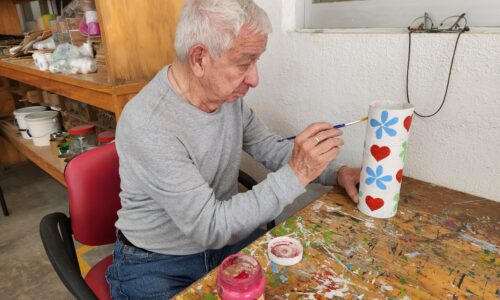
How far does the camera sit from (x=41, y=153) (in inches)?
84.4

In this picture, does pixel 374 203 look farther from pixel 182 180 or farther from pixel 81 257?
pixel 81 257

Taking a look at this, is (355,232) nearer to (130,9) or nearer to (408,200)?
(408,200)

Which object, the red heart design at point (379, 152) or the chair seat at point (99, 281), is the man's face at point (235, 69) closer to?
the red heart design at point (379, 152)

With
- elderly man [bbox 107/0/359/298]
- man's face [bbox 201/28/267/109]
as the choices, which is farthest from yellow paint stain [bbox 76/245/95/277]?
man's face [bbox 201/28/267/109]

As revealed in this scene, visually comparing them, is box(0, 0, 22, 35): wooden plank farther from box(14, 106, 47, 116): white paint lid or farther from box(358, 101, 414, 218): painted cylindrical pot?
box(358, 101, 414, 218): painted cylindrical pot

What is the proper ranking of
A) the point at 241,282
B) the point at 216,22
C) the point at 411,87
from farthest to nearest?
the point at 411,87 → the point at 216,22 → the point at 241,282

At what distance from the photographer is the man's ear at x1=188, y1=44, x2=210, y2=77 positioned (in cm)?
81

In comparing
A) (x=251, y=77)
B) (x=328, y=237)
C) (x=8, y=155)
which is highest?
(x=251, y=77)

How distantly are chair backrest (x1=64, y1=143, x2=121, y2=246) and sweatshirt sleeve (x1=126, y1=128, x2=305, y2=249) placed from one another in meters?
0.28

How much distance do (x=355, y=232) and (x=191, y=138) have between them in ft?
1.56

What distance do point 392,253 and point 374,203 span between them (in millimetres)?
150

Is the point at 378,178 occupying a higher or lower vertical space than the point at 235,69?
lower

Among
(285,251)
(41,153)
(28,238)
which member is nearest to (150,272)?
(285,251)

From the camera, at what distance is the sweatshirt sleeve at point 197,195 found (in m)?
0.81
